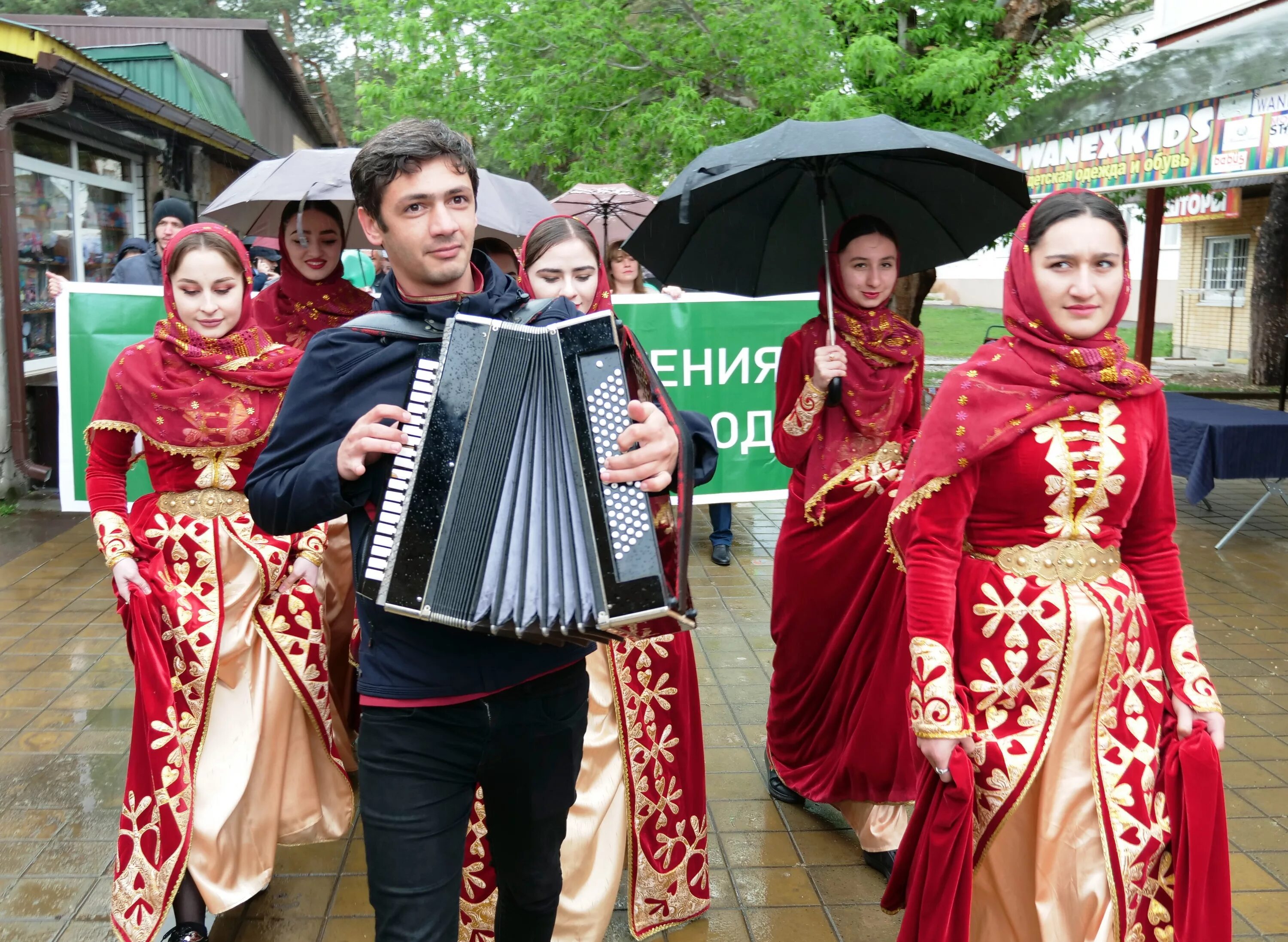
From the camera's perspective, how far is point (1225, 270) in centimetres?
2575

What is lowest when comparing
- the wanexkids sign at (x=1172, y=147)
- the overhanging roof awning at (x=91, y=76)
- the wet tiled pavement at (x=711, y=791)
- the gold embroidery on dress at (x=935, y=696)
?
the wet tiled pavement at (x=711, y=791)

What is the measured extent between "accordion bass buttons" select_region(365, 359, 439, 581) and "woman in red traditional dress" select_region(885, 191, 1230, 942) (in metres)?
1.17

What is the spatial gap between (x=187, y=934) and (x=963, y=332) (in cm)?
2725

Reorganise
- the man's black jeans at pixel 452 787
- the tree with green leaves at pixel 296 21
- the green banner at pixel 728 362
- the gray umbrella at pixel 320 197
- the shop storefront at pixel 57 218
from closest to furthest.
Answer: the man's black jeans at pixel 452 787 < the gray umbrella at pixel 320 197 < the green banner at pixel 728 362 < the shop storefront at pixel 57 218 < the tree with green leaves at pixel 296 21

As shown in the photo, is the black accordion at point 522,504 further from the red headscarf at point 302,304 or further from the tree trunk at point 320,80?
the tree trunk at point 320,80

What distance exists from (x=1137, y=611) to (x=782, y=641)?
5.44 feet

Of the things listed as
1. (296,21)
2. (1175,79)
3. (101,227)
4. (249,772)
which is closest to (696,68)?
(1175,79)

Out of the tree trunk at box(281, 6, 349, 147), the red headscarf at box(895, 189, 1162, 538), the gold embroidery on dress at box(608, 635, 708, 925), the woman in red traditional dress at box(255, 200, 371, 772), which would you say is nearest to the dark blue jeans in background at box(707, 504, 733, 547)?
the woman in red traditional dress at box(255, 200, 371, 772)

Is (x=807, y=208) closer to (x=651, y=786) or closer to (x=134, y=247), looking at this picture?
(x=651, y=786)

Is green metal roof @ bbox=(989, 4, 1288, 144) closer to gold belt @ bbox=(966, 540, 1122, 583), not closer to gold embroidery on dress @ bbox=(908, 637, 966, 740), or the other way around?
gold belt @ bbox=(966, 540, 1122, 583)

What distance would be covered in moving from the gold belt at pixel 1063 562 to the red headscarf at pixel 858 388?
4.27 feet

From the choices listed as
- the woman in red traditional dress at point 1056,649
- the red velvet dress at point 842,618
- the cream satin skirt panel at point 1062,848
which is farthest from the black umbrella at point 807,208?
the cream satin skirt panel at point 1062,848

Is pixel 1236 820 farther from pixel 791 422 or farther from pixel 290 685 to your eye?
pixel 290 685

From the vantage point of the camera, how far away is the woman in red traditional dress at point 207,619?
11.0ft
